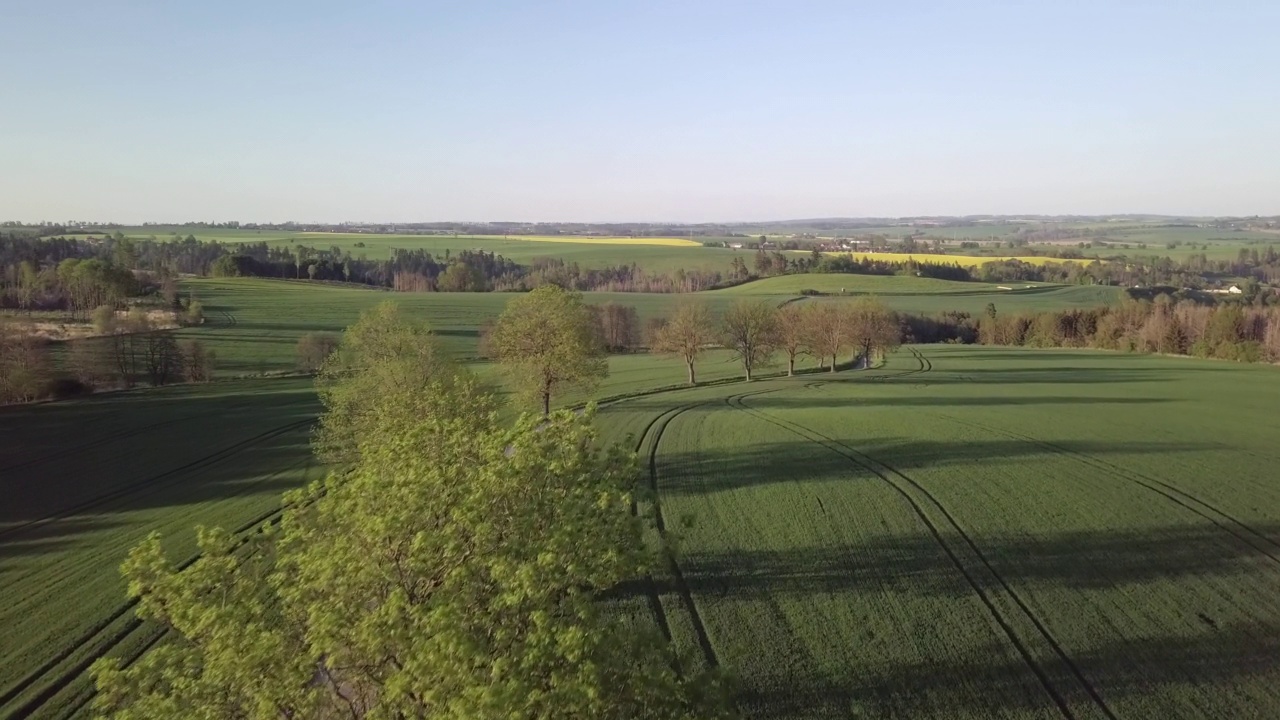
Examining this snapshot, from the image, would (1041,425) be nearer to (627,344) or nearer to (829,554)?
(829,554)

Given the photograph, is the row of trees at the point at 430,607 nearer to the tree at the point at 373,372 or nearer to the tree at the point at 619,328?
the tree at the point at 373,372

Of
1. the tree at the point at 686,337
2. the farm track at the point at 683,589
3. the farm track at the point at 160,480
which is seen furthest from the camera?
the tree at the point at 686,337

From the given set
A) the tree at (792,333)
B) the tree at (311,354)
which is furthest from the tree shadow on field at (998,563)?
the tree at (311,354)

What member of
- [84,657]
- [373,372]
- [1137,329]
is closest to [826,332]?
[373,372]

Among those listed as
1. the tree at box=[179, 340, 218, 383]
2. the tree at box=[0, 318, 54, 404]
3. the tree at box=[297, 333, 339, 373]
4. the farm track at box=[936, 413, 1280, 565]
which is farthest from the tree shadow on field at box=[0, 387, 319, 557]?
the farm track at box=[936, 413, 1280, 565]

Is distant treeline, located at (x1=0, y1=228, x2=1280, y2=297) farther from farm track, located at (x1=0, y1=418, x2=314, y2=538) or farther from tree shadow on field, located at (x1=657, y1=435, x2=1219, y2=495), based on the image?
tree shadow on field, located at (x1=657, y1=435, x2=1219, y2=495)
